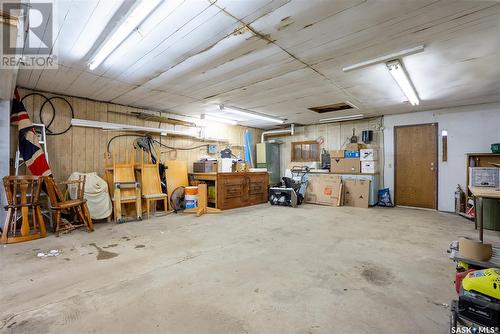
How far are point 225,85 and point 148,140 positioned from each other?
2.68m

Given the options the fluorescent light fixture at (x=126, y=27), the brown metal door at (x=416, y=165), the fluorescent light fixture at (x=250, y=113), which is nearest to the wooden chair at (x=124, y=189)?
the fluorescent light fixture at (x=126, y=27)

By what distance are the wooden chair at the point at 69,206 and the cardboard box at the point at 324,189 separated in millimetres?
5378

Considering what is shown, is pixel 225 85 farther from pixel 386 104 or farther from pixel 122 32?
pixel 386 104

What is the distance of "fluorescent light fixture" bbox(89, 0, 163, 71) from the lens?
1973 millimetres

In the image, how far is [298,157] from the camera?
816cm

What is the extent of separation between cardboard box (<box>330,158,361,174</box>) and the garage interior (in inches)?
1.2

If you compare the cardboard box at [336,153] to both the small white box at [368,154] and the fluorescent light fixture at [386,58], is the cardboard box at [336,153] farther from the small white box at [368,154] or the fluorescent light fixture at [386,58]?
the fluorescent light fixture at [386,58]

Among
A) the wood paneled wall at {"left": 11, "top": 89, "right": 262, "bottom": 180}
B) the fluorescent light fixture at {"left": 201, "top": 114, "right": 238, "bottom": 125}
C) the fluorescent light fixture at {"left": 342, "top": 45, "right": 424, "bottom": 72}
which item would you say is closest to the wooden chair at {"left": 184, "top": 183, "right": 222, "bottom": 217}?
the wood paneled wall at {"left": 11, "top": 89, "right": 262, "bottom": 180}

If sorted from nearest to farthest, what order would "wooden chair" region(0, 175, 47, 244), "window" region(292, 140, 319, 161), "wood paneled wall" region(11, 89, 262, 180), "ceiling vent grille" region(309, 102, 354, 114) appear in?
"wooden chair" region(0, 175, 47, 244) < "wood paneled wall" region(11, 89, 262, 180) < "ceiling vent grille" region(309, 102, 354, 114) < "window" region(292, 140, 319, 161)

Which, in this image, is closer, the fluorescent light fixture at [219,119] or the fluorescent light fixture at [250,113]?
the fluorescent light fixture at [250,113]

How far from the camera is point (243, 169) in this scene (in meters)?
6.78

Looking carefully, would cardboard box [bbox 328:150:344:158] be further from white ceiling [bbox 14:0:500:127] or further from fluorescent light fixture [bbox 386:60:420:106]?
fluorescent light fixture [bbox 386:60:420:106]

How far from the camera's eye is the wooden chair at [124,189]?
445cm

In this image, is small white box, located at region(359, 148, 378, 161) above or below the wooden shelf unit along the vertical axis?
above
